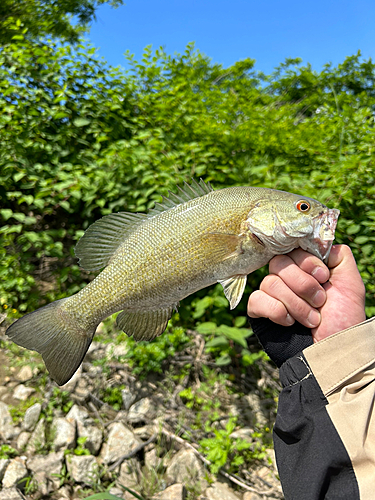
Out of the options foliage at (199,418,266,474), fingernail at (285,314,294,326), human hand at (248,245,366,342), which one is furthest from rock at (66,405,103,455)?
fingernail at (285,314,294,326)

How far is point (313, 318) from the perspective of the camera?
5.28 ft

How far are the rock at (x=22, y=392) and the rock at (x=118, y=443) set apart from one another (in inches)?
37.6

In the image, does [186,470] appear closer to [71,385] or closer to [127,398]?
[127,398]

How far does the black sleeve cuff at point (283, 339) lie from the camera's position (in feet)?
5.59

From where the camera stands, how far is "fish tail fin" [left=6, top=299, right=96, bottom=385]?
4.65 feet

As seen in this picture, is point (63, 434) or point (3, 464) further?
point (63, 434)

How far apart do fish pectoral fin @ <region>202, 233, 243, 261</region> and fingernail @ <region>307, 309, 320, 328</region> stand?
480 millimetres

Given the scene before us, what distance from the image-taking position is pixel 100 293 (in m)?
1.46

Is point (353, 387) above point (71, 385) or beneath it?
above

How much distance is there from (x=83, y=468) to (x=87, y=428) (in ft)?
1.16

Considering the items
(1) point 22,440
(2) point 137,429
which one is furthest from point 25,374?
(2) point 137,429

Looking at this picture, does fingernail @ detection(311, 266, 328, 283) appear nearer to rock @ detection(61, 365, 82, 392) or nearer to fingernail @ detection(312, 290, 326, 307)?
fingernail @ detection(312, 290, 326, 307)

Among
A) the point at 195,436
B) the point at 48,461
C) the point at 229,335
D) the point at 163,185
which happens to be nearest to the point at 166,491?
the point at 195,436

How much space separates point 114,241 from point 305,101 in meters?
11.0
